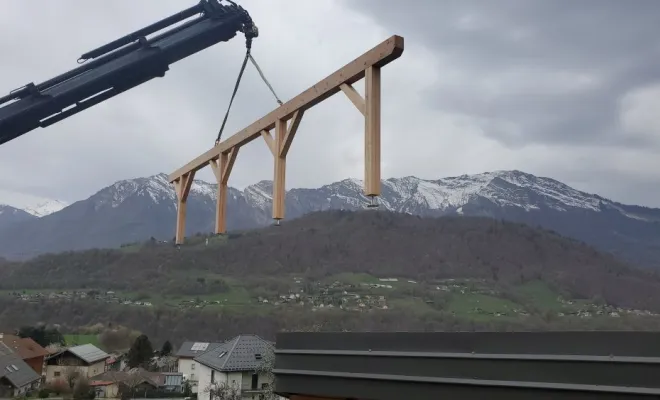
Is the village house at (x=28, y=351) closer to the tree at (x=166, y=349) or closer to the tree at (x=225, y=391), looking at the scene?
the tree at (x=166, y=349)

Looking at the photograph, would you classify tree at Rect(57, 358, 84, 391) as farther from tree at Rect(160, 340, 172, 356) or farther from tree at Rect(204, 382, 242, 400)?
tree at Rect(160, 340, 172, 356)

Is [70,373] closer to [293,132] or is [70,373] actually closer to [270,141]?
[270,141]

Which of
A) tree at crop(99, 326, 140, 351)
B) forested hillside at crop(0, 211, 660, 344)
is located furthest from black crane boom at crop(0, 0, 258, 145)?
tree at crop(99, 326, 140, 351)

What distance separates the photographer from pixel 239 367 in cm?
3622

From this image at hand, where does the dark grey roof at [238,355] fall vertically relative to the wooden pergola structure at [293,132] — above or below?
below

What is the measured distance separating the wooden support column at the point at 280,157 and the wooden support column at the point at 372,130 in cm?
116

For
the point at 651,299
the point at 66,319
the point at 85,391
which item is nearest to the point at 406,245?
the point at 651,299

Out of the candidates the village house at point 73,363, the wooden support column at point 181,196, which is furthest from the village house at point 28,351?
the wooden support column at point 181,196

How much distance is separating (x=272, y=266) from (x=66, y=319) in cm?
4795

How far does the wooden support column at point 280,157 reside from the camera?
5910 millimetres

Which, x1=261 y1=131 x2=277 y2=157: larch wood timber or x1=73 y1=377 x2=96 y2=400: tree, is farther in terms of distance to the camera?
x1=73 y1=377 x2=96 y2=400: tree

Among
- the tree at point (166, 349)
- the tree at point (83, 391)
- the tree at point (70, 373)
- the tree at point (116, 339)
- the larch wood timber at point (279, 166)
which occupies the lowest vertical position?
the tree at point (83, 391)

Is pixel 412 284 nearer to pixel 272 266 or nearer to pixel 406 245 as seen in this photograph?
pixel 406 245

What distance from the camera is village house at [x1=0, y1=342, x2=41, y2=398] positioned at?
41.5 meters
